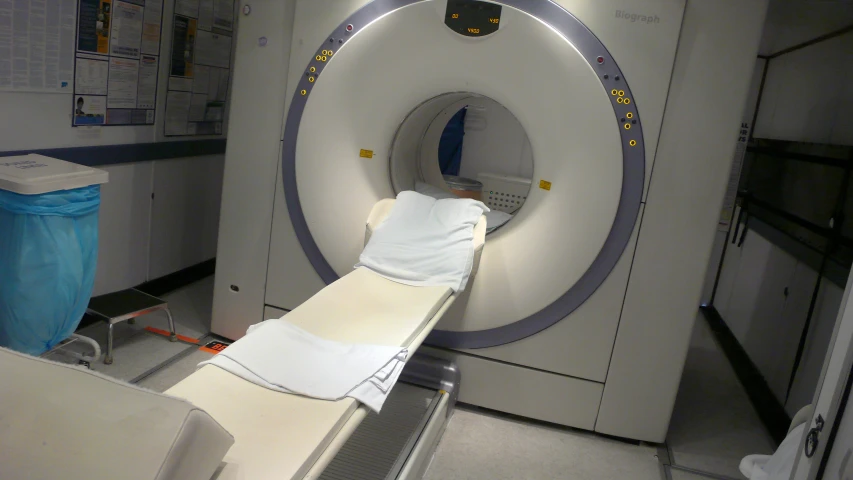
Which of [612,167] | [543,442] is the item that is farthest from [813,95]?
[543,442]

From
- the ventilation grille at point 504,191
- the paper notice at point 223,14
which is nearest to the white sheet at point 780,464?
the ventilation grille at point 504,191

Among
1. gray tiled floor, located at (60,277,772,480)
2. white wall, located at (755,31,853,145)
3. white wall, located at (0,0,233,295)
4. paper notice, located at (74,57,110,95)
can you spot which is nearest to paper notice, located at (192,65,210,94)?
white wall, located at (0,0,233,295)

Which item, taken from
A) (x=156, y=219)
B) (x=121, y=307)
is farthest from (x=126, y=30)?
(x=121, y=307)

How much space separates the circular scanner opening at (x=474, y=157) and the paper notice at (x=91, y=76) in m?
1.19

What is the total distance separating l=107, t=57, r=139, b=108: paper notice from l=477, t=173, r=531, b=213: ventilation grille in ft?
4.93

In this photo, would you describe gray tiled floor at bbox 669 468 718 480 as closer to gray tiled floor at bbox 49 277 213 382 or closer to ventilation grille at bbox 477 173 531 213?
ventilation grille at bbox 477 173 531 213

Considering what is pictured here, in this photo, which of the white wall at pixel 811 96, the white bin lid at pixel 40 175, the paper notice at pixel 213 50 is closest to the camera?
the white bin lid at pixel 40 175

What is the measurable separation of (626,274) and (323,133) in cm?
115

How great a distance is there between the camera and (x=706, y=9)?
79.0 inches

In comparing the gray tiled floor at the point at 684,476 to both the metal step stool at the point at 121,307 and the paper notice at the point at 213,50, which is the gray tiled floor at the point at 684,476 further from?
the paper notice at the point at 213,50

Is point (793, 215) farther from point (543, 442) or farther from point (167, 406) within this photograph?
point (167, 406)

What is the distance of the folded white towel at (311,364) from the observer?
4.17 ft

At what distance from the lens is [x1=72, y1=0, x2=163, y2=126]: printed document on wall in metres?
2.37

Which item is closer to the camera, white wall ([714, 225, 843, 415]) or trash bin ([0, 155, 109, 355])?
trash bin ([0, 155, 109, 355])
